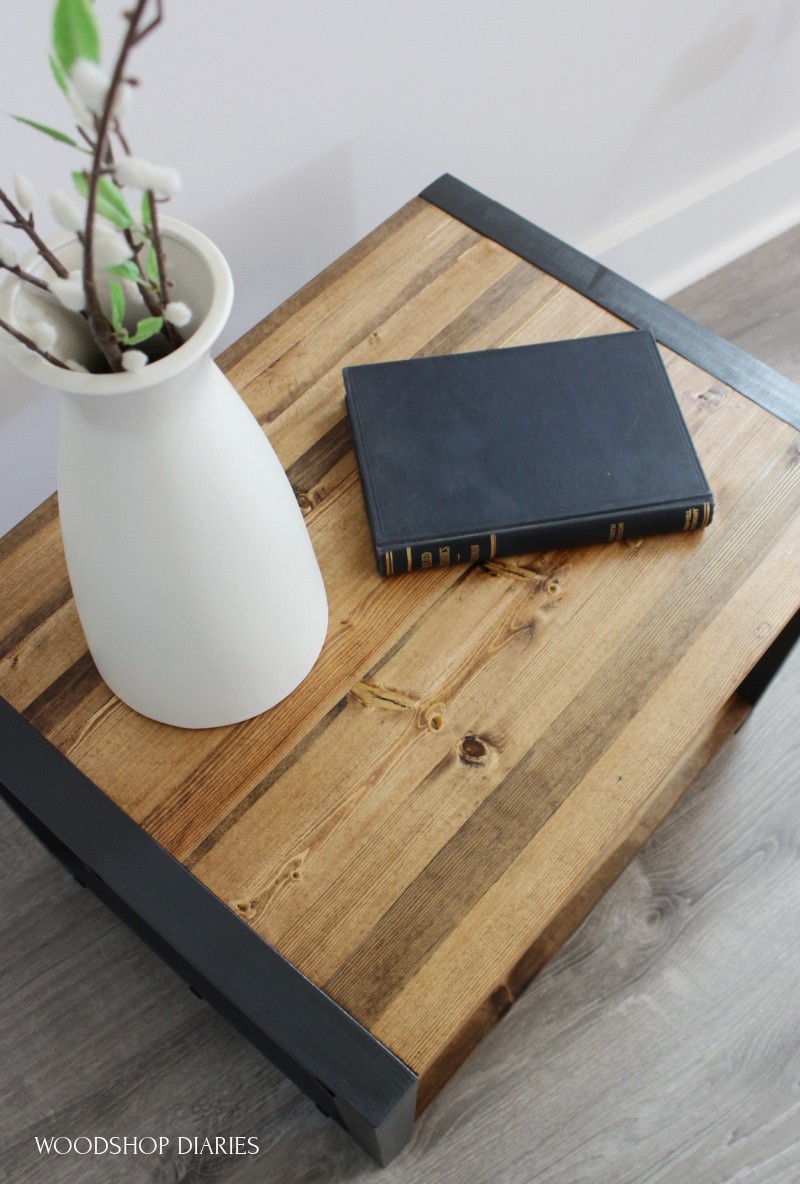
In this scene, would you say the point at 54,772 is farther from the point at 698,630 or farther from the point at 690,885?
the point at 690,885

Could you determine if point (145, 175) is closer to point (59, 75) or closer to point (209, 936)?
point (59, 75)

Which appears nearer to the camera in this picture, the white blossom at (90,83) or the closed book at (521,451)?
the white blossom at (90,83)

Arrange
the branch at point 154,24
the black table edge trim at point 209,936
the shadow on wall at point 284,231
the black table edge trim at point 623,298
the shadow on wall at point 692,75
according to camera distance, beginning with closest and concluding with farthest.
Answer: the branch at point 154,24 < the black table edge trim at point 209,936 < the black table edge trim at point 623,298 < the shadow on wall at point 284,231 < the shadow on wall at point 692,75

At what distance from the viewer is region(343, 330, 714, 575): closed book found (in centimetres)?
79

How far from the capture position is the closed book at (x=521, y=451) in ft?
2.58

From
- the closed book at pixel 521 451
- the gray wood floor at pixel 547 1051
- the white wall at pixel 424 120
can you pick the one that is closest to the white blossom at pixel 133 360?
the closed book at pixel 521 451

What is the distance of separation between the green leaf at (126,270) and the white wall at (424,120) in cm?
43

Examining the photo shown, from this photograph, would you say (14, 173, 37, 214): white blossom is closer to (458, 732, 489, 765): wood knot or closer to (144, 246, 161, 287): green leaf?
(144, 246, 161, 287): green leaf

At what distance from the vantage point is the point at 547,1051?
110 cm

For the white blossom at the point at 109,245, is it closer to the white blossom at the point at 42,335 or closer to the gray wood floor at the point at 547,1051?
the white blossom at the point at 42,335

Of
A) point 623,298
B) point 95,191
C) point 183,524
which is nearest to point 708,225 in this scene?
point 623,298

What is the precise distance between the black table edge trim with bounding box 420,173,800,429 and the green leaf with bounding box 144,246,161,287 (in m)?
0.53

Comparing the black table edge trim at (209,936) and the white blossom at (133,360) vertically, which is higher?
the white blossom at (133,360)

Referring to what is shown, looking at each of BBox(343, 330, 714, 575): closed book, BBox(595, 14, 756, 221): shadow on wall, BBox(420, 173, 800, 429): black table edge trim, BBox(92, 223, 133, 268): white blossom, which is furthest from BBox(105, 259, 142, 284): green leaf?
BBox(595, 14, 756, 221): shadow on wall
